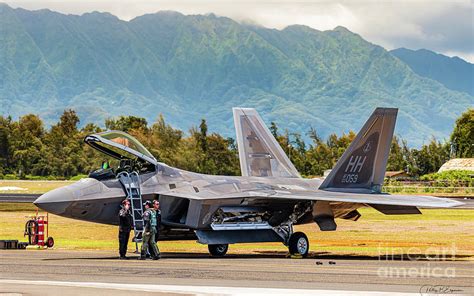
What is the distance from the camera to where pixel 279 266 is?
2186cm

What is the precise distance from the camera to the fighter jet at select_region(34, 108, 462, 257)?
24.7 m

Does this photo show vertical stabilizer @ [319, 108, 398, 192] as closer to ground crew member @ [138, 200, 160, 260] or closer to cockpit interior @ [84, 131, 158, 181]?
cockpit interior @ [84, 131, 158, 181]

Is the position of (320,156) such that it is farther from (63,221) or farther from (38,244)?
(38,244)

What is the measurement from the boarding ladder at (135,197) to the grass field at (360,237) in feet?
18.0

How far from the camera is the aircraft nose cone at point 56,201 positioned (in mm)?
23578

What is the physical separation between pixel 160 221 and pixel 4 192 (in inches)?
2454

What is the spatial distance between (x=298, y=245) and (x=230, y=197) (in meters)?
2.68

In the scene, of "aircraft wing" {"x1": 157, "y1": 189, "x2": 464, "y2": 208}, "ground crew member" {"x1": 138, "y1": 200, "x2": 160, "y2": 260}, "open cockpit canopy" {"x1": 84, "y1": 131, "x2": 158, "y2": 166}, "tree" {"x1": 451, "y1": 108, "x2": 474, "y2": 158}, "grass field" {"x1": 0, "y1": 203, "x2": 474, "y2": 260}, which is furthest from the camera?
"tree" {"x1": 451, "y1": 108, "x2": 474, "y2": 158}

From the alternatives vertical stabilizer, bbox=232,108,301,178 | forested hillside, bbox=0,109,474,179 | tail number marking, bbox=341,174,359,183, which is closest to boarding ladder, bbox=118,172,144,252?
vertical stabilizer, bbox=232,108,301,178

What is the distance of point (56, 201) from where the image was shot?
2367cm

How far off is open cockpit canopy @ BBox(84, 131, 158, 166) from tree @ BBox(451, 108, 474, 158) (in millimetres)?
106607

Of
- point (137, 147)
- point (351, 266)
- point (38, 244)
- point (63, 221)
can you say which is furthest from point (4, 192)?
point (351, 266)
